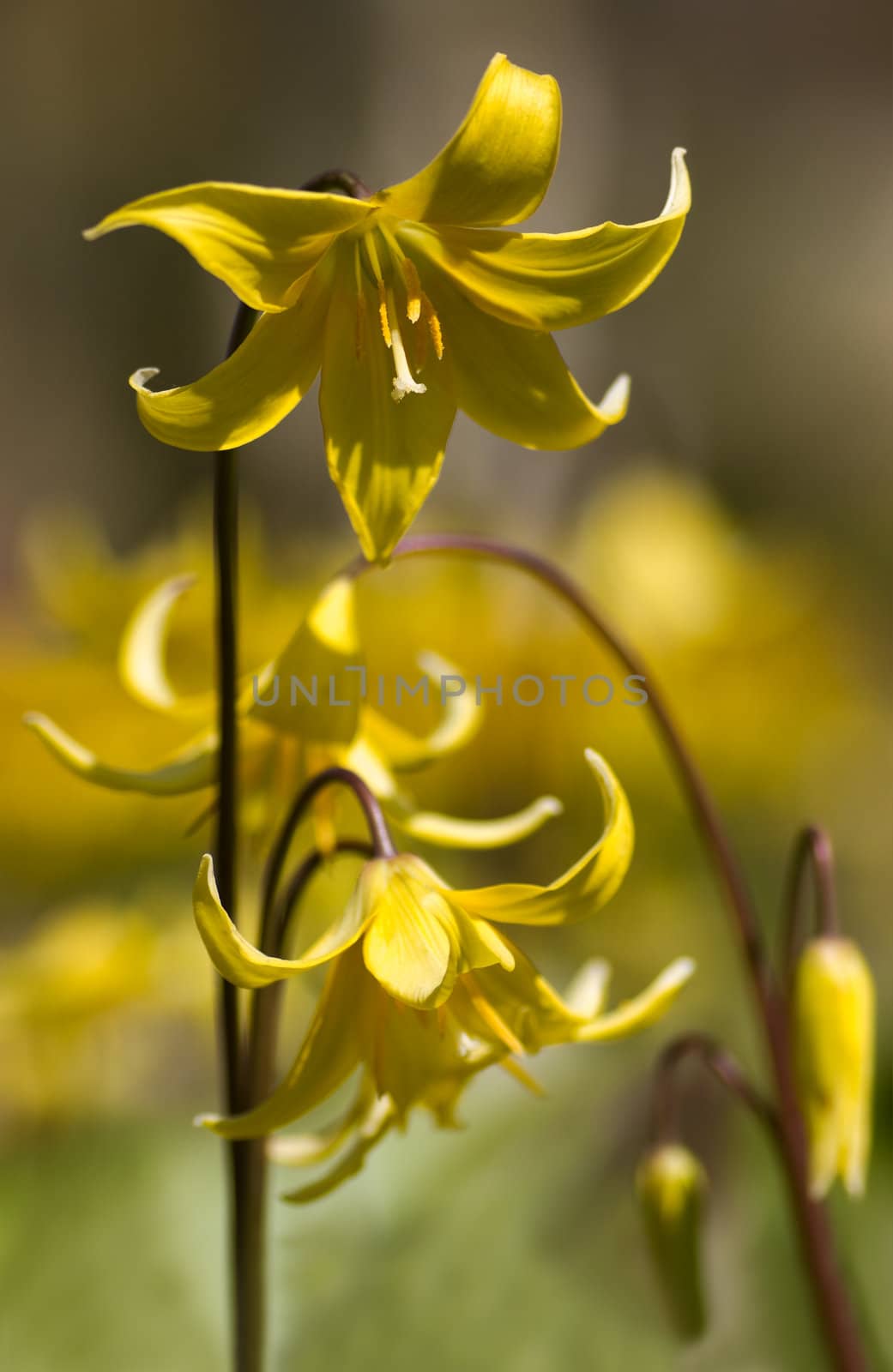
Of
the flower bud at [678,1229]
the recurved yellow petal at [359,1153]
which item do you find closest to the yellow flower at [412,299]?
the recurved yellow petal at [359,1153]

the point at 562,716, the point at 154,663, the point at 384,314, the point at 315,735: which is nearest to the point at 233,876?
the point at 315,735

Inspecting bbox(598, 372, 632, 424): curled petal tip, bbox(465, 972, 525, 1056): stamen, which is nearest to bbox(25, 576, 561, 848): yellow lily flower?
bbox(465, 972, 525, 1056): stamen

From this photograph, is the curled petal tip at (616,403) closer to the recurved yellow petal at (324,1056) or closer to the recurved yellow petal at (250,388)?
the recurved yellow petal at (250,388)

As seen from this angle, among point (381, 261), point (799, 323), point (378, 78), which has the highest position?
point (378, 78)

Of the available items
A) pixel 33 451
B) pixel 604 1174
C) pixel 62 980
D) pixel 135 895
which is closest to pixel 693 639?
pixel 604 1174

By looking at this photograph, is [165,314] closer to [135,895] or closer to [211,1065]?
[135,895]

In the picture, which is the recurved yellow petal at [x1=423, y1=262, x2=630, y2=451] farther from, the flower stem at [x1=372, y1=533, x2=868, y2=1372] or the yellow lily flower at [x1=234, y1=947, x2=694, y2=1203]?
the yellow lily flower at [x1=234, y1=947, x2=694, y2=1203]

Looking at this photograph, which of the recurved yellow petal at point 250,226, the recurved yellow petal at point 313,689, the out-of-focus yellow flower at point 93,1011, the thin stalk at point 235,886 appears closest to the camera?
the recurved yellow petal at point 250,226
